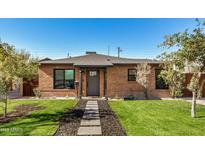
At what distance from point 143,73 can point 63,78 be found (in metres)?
5.46

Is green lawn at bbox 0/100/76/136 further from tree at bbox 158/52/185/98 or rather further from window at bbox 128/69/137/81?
window at bbox 128/69/137/81

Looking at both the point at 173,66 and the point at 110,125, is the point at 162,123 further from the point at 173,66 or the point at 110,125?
the point at 173,66

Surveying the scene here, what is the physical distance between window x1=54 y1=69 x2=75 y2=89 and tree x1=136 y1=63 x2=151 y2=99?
4527mm

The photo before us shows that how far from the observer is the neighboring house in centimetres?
1662

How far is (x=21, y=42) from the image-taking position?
1208 cm

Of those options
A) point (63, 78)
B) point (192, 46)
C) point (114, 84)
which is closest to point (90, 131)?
point (192, 46)

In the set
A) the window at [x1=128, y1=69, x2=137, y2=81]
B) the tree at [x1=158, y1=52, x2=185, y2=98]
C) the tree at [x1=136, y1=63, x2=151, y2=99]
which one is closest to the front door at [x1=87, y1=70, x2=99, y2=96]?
the window at [x1=128, y1=69, x2=137, y2=81]

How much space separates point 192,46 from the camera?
8375mm

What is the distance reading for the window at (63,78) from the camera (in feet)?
56.0

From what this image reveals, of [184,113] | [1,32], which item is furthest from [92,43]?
[184,113]

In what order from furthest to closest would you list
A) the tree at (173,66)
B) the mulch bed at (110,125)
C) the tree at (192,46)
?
1. the tree at (173,66)
2. the tree at (192,46)
3. the mulch bed at (110,125)

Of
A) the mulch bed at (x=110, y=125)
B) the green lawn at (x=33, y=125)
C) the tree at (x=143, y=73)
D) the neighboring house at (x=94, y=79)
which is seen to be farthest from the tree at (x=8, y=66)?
the tree at (x=143, y=73)

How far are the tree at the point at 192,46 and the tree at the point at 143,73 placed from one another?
6.84 meters

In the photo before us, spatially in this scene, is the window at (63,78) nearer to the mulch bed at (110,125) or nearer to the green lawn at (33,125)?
the green lawn at (33,125)
